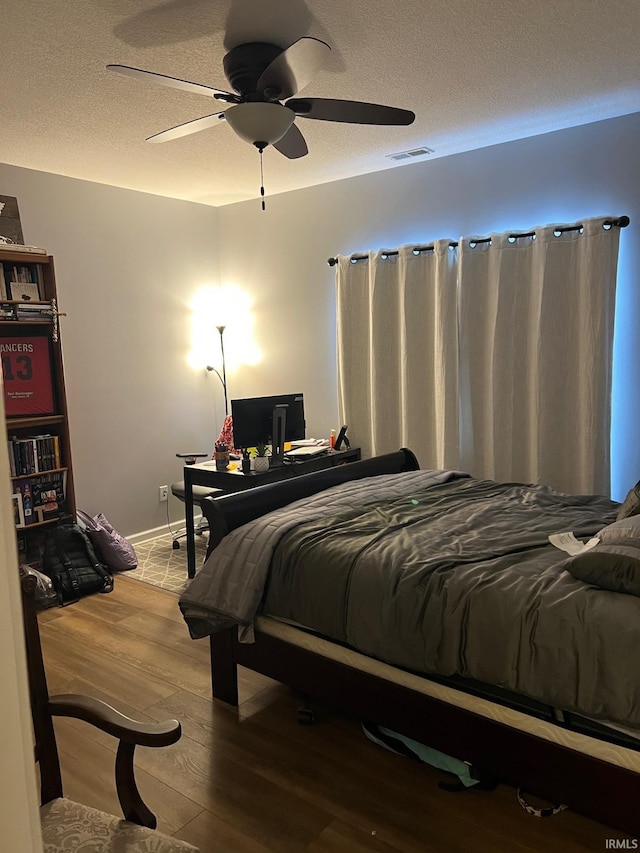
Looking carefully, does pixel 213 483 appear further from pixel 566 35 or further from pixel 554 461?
pixel 566 35

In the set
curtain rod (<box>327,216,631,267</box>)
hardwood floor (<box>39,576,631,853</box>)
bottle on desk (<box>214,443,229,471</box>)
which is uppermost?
curtain rod (<box>327,216,631,267</box>)

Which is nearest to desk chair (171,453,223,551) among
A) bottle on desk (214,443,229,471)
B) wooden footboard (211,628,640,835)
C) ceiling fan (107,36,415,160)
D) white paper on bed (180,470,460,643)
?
bottle on desk (214,443,229,471)

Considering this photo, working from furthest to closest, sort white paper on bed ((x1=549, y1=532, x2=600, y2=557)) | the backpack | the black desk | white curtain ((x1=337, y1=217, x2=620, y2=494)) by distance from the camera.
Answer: the black desk → the backpack → white curtain ((x1=337, y1=217, x2=620, y2=494)) → white paper on bed ((x1=549, y1=532, x2=600, y2=557))

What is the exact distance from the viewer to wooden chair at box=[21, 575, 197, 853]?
1323 mm

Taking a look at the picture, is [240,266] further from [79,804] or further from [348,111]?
[79,804]

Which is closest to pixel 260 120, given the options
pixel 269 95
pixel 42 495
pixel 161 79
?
pixel 269 95

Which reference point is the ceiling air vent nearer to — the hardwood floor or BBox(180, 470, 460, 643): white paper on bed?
BBox(180, 470, 460, 643): white paper on bed

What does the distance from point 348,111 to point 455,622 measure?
190 centimetres

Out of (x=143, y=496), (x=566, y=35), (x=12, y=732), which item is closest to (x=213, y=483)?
(x=143, y=496)

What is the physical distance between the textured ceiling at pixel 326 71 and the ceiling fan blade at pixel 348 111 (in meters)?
0.25

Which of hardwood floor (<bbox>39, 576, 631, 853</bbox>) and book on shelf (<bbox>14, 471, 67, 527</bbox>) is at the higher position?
book on shelf (<bbox>14, 471, 67, 527</bbox>)

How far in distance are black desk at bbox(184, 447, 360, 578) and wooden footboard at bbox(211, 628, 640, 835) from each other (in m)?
1.44

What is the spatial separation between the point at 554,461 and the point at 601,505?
944 mm

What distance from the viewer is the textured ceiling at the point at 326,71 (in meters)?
2.30
